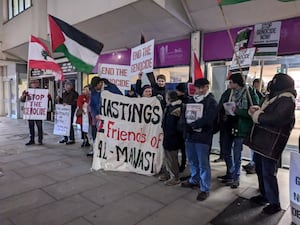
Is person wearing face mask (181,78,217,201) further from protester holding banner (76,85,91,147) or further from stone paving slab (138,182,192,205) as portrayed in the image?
protester holding banner (76,85,91,147)

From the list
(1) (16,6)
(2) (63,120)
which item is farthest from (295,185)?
(1) (16,6)

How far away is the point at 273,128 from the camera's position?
2779mm

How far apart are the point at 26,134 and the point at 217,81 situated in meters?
6.44

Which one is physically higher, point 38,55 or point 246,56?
point 38,55

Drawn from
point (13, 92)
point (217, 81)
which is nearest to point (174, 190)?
point (217, 81)

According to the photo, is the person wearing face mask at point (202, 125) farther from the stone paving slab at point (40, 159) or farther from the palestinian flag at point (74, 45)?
the stone paving slab at point (40, 159)

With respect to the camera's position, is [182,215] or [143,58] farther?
[143,58]

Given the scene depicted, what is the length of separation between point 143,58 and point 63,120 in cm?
355

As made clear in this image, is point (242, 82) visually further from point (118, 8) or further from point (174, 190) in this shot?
point (118, 8)

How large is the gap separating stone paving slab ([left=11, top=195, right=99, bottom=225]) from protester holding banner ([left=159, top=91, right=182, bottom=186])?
51.8 inches

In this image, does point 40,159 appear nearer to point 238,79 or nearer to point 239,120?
point 239,120

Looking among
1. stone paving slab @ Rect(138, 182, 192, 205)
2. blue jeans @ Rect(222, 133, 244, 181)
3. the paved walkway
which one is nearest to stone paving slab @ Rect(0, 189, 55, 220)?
the paved walkway

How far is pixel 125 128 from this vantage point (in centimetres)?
428

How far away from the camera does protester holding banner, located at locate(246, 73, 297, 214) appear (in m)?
2.69
